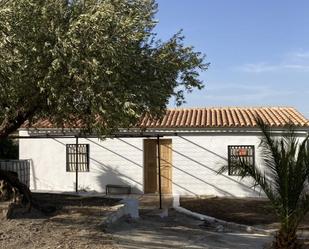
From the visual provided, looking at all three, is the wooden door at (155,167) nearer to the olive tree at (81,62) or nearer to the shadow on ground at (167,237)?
the shadow on ground at (167,237)

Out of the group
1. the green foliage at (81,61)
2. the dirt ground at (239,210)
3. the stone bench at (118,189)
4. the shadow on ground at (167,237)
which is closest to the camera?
the green foliage at (81,61)

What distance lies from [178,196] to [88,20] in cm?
1342

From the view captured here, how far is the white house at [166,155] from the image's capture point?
73.5 ft

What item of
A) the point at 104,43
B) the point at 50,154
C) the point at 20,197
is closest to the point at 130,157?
the point at 50,154

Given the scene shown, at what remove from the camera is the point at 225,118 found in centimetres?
2372

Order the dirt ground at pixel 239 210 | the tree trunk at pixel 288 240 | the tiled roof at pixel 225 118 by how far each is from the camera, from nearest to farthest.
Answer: the tree trunk at pixel 288 240 < the dirt ground at pixel 239 210 < the tiled roof at pixel 225 118

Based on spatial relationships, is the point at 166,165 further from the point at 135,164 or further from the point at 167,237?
the point at 167,237

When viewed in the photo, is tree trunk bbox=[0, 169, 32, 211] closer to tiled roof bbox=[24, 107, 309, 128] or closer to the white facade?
tiled roof bbox=[24, 107, 309, 128]

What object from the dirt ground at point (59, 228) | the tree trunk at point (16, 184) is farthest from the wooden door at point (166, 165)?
the tree trunk at point (16, 184)

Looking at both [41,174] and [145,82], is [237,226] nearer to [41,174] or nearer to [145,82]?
[145,82]

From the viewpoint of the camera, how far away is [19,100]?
11.3 metres

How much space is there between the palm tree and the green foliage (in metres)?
2.43

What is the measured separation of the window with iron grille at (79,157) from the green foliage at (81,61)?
11.8 m

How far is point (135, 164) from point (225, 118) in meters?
4.40
